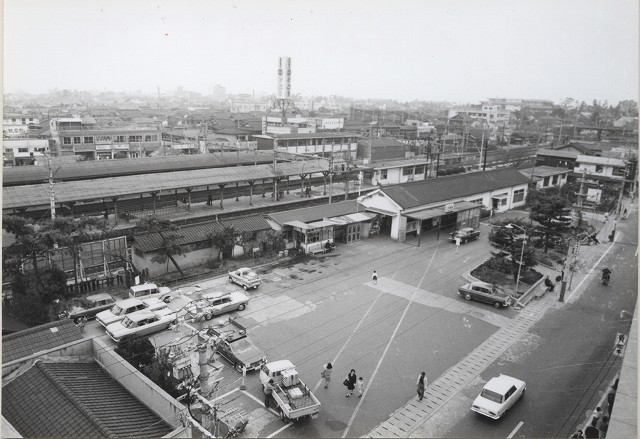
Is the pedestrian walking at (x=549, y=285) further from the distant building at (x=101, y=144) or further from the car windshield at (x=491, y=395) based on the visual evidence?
the distant building at (x=101, y=144)

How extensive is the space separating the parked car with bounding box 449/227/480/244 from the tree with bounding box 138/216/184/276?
14275 millimetres

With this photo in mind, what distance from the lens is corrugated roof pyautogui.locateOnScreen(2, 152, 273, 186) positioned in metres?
26.4

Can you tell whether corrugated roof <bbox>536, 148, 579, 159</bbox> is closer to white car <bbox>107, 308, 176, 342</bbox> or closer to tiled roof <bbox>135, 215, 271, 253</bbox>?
tiled roof <bbox>135, 215, 271, 253</bbox>

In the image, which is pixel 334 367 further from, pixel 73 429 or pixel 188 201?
pixel 188 201

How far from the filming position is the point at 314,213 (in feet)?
81.1

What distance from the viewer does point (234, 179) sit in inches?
1103

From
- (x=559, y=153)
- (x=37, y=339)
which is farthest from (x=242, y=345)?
(x=559, y=153)

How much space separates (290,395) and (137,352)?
4393mm

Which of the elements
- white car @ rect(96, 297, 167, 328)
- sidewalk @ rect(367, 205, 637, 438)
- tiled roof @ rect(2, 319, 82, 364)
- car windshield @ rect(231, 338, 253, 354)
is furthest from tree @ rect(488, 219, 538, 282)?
tiled roof @ rect(2, 319, 82, 364)

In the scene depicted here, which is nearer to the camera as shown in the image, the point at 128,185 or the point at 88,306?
the point at 88,306

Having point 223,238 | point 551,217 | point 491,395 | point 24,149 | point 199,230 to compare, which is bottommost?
point 491,395

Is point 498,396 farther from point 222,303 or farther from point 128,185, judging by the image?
point 128,185

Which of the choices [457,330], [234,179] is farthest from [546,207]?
[234,179]

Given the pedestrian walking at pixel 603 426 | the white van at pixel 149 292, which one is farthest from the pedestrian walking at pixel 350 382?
the white van at pixel 149 292
